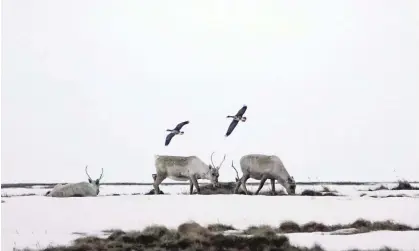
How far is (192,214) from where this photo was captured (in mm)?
4594

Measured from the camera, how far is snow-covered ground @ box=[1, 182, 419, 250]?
13.8 ft

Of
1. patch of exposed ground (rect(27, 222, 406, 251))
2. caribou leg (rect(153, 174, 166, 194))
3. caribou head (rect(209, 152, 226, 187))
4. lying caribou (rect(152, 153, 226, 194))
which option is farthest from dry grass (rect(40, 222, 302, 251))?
caribou leg (rect(153, 174, 166, 194))

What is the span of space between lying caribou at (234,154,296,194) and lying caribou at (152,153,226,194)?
304 millimetres

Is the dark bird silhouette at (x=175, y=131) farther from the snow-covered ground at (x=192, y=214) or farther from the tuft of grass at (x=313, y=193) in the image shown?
the tuft of grass at (x=313, y=193)

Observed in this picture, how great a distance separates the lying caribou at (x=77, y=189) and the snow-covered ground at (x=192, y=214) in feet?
0.39

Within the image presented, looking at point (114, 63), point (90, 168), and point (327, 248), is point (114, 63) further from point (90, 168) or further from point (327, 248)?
point (327, 248)

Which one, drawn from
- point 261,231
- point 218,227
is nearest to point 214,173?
point 218,227

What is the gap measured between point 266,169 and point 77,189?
1884 mm

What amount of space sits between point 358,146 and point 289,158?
60 cm

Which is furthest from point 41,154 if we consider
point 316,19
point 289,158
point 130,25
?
point 316,19

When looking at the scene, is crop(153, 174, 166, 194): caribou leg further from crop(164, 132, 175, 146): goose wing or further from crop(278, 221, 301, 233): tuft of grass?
crop(278, 221, 301, 233): tuft of grass

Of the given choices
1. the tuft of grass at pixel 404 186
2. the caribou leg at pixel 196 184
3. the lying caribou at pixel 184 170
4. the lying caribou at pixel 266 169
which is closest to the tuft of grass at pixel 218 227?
the lying caribou at pixel 266 169

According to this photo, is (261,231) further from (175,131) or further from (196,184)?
(196,184)

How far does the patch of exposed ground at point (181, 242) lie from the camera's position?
4.05 metres
